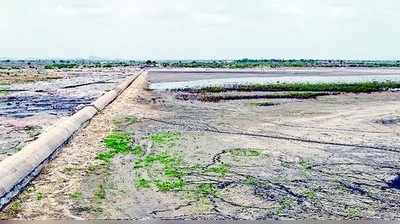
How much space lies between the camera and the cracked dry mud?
7.31m

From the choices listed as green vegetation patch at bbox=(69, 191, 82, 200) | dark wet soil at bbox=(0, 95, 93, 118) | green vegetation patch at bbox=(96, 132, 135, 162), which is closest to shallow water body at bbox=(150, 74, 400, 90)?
dark wet soil at bbox=(0, 95, 93, 118)

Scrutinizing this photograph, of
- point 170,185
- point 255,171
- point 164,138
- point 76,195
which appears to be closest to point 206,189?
point 170,185

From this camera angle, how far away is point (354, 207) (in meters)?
7.47

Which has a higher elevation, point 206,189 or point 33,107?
point 206,189

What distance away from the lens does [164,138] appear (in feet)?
45.6

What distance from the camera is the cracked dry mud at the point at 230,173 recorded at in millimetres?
7312

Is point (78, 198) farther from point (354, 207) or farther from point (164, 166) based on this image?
point (354, 207)

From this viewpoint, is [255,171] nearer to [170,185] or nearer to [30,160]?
[170,185]

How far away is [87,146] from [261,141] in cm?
395

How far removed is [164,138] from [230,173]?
458 cm

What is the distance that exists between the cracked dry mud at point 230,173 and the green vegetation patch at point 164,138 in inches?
2.0

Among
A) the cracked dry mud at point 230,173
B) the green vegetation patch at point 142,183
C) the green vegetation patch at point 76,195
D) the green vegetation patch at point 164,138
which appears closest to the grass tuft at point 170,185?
the cracked dry mud at point 230,173

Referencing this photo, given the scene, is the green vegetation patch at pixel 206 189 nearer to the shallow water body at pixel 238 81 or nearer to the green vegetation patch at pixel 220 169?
the green vegetation patch at pixel 220 169

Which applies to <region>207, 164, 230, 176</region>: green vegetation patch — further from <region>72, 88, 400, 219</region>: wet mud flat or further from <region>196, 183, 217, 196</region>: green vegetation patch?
<region>196, 183, 217, 196</region>: green vegetation patch
